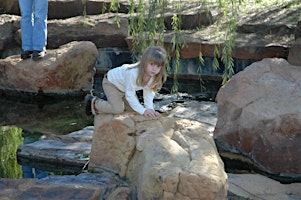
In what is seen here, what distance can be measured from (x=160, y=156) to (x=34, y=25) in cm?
384

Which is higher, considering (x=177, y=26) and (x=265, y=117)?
(x=177, y=26)

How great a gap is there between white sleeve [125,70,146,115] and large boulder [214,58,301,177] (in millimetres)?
1114

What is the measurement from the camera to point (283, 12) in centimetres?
835

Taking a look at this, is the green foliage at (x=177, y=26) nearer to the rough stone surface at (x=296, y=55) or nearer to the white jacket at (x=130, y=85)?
the rough stone surface at (x=296, y=55)

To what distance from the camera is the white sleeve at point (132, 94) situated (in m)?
4.40

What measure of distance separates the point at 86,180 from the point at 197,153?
31.9 inches

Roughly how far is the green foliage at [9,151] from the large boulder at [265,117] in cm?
168

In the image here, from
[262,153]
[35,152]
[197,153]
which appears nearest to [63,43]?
[35,152]

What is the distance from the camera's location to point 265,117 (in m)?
5.01

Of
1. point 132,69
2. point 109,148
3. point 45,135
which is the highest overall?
point 132,69

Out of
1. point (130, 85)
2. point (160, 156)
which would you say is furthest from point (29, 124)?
point (160, 156)

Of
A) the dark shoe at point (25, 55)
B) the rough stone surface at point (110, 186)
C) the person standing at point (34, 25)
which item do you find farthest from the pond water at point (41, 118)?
the person standing at point (34, 25)

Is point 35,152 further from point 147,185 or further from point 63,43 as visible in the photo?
point 63,43

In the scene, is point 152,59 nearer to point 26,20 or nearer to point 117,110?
point 117,110
